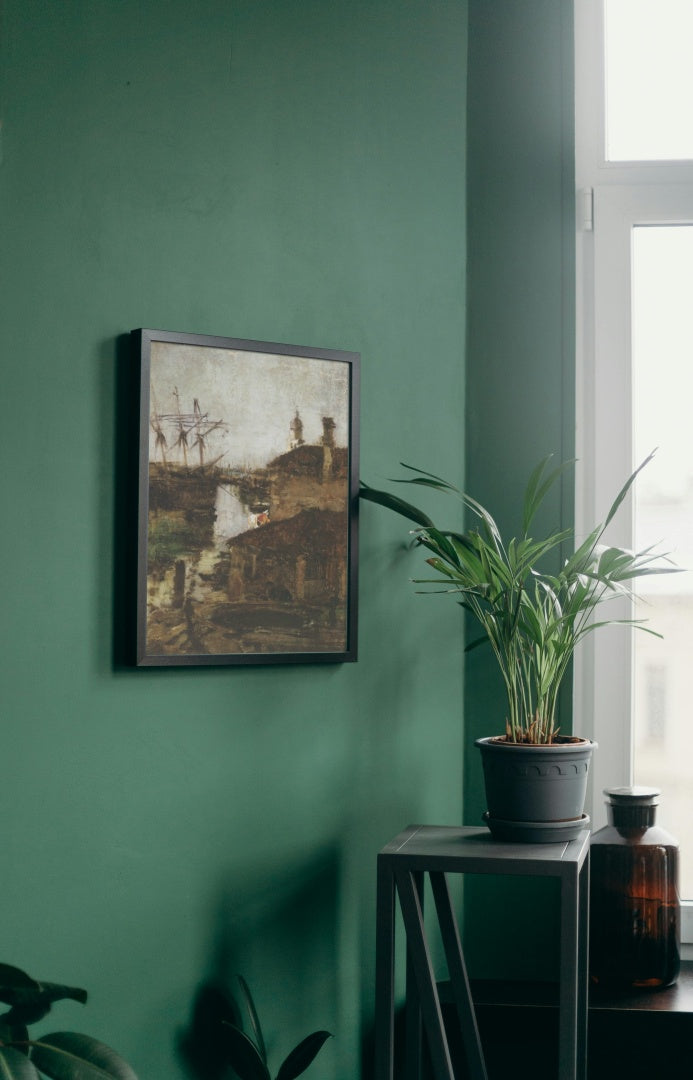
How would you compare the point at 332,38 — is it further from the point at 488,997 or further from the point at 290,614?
the point at 488,997

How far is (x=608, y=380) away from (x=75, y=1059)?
6.38 feet

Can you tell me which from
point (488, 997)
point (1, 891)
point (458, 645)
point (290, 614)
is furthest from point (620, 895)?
point (1, 891)

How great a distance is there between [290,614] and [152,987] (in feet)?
2.52

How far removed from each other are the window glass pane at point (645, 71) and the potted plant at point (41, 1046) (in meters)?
2.31

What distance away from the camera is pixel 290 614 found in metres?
2.19

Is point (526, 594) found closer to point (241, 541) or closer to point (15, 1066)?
point (241, 541)

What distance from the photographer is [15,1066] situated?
125 cm

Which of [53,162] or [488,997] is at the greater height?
[53,162]

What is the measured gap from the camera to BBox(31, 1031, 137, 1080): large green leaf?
1294 mm

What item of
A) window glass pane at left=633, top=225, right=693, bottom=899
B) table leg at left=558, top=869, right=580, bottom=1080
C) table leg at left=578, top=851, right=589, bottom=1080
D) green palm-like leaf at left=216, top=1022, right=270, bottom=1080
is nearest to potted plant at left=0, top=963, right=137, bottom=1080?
green palm-like leaf at left=216, top=1022, right=270, bottom=1080

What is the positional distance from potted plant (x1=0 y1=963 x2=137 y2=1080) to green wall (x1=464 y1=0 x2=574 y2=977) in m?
1.34

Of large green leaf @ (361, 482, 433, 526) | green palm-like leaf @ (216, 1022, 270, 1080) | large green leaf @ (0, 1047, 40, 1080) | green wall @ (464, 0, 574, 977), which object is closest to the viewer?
large green leaf @ (0, 1047, 40, 1080)

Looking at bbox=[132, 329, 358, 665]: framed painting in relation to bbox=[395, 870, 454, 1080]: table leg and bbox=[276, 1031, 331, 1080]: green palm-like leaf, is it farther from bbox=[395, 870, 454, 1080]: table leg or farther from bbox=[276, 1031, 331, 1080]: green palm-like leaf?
bbox=[276, 1031, 331, 1080]: green palm-like leaf

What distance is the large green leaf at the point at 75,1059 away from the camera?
4.25ft
